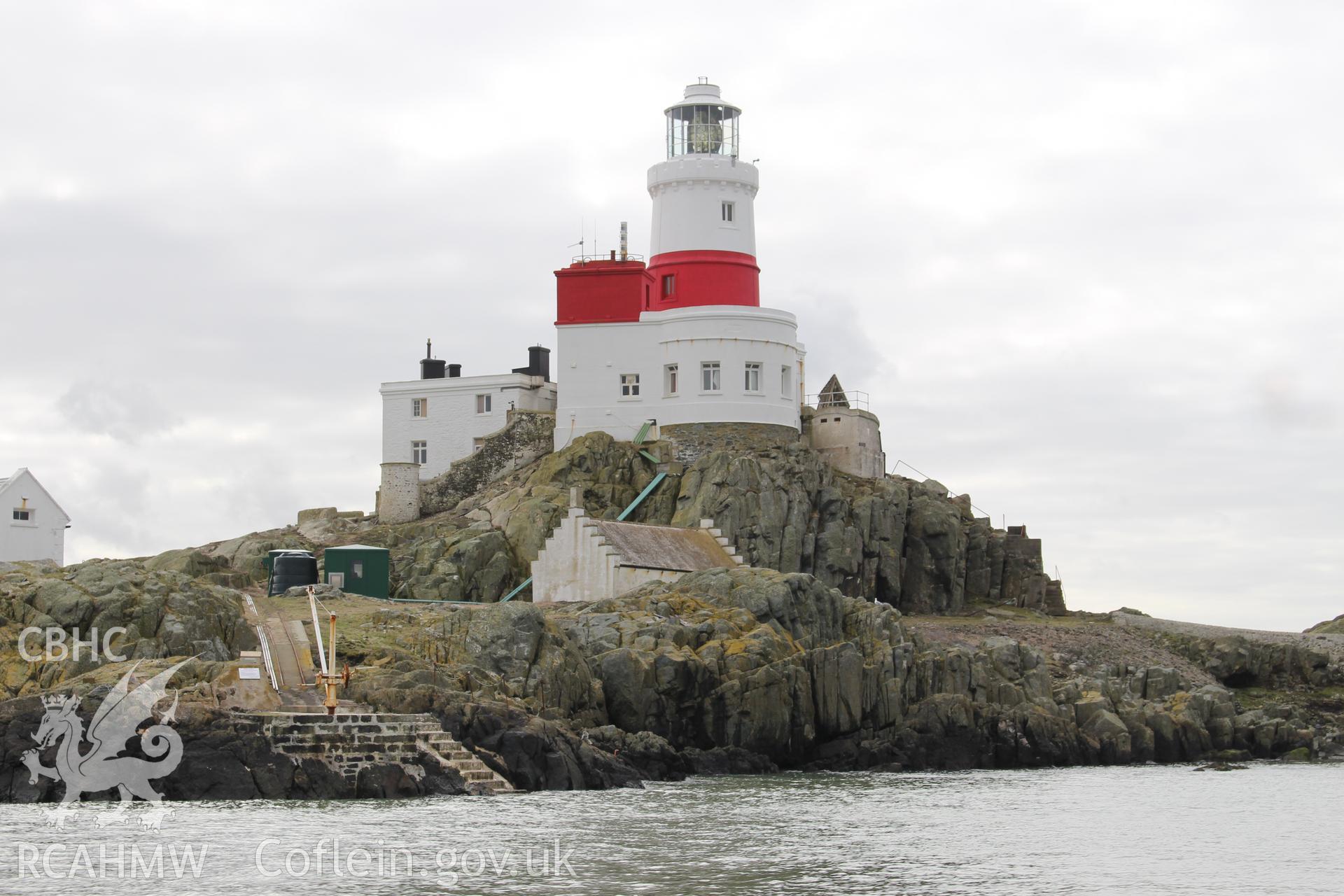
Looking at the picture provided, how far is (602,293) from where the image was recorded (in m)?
65.0

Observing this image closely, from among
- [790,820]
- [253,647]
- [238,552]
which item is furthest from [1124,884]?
[238,552]

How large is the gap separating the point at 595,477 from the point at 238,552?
490 inches

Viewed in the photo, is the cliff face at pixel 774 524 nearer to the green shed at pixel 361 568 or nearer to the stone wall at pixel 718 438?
the stone wall at pixel 718 438

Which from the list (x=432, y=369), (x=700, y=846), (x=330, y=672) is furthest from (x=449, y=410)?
(x=700, y=846)

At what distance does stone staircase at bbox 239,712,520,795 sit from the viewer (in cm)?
3434

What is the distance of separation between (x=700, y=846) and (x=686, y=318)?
35.2 meters

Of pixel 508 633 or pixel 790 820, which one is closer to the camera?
pixel 790 820

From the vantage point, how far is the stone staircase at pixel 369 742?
34344 mm

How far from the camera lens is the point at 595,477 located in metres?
60.7

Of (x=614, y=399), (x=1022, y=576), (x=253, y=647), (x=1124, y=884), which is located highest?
(x=614, y=399)

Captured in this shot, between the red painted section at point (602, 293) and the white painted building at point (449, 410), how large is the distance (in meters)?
3.24

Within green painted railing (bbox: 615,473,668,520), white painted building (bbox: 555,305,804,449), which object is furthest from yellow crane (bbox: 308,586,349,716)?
white painted building (bbox: 555,305,804,449)

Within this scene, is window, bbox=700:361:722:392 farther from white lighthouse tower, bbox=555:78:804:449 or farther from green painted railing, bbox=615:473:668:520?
green painted railing, bbox=615:473:668:520

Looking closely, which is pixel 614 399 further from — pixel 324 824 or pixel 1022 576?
pixel 324 824
